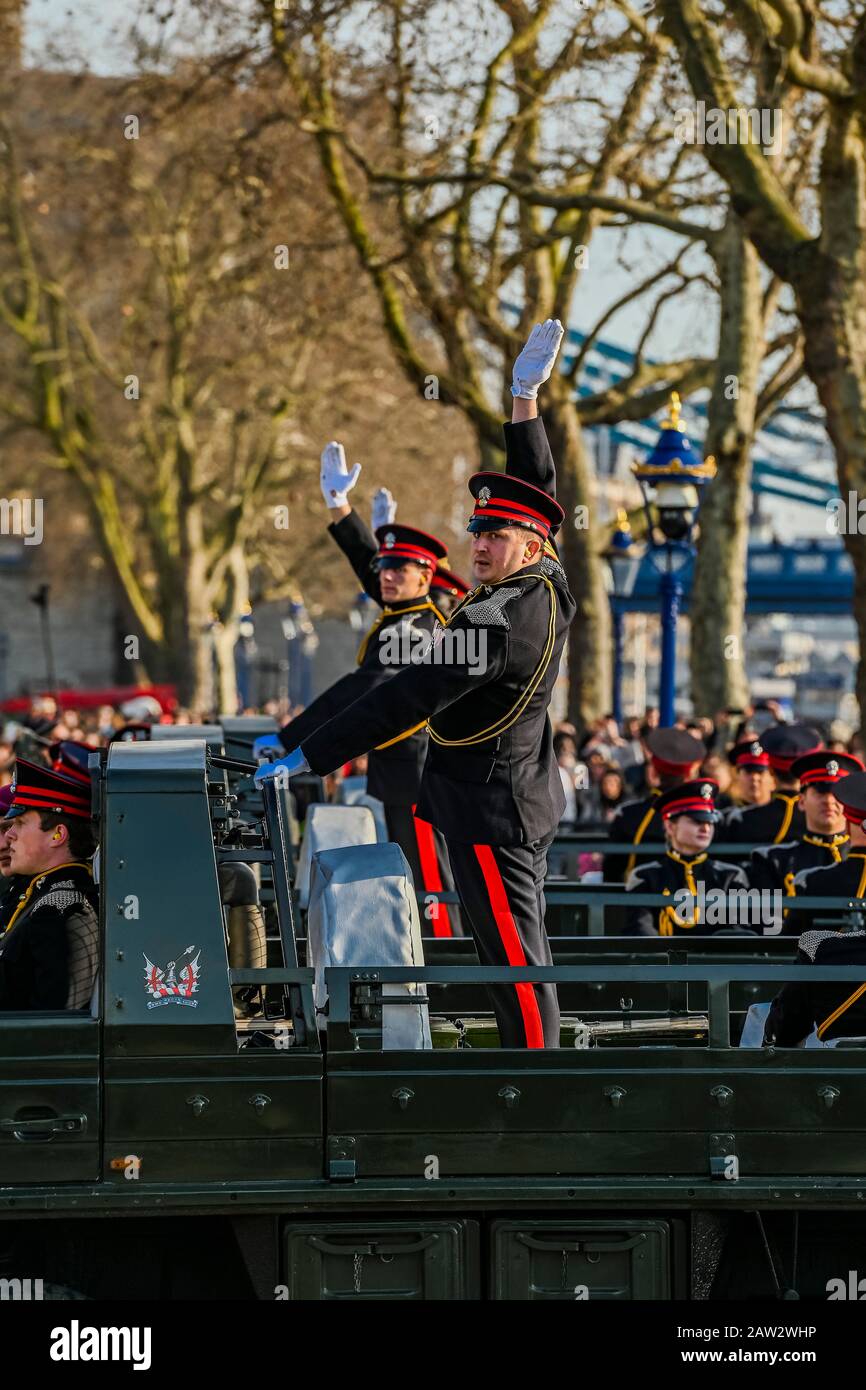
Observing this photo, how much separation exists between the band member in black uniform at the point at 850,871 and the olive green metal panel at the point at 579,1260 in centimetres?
201

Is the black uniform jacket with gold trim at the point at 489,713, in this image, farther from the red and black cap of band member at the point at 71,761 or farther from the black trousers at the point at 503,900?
the red and black cap of band member at the point at 71,761

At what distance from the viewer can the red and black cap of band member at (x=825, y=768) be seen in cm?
920

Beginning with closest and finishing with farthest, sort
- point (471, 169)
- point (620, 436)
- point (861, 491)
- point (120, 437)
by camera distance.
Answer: point (861, 491) → point (471, 169) → point (120, 437) → point (620, 436)

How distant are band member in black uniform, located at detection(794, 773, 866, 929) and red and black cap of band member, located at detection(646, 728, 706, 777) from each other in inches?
97.5

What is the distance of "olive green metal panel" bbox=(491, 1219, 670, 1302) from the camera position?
18.3ft

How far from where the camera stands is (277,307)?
2948 cm

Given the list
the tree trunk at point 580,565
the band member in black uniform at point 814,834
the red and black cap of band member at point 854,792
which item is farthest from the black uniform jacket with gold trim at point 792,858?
the tree trunk at point 580,565

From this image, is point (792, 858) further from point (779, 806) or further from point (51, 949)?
point (51, 949)

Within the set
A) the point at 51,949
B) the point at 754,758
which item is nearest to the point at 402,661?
the point at 754,758

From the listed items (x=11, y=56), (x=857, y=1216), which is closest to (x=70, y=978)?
(x=857, y=1216)

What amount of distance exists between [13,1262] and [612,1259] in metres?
1.49

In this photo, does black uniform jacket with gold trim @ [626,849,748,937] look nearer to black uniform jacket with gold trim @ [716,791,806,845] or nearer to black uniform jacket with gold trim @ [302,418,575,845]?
black uniform jacket with gold trim @ [716,791,806,845]

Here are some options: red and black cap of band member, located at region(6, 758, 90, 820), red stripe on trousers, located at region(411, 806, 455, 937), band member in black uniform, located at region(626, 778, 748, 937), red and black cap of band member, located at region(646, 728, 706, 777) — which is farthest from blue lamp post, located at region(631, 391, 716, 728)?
red and black cap of band member, located at region(6, 758, 90, 820)

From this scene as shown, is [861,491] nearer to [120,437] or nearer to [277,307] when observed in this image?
[277,307]
